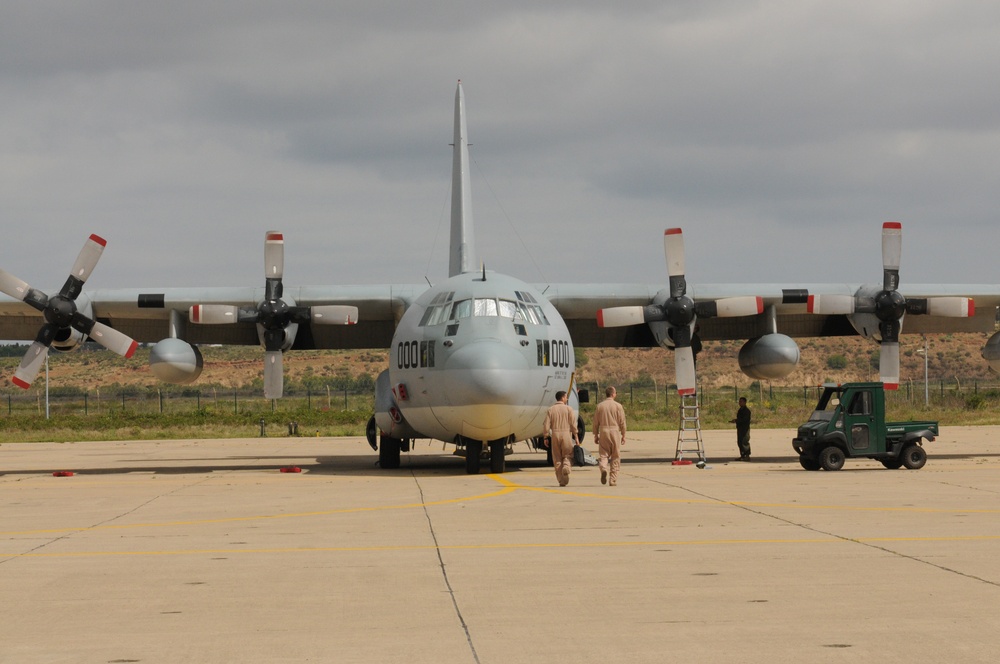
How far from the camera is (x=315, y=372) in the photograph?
12488cm

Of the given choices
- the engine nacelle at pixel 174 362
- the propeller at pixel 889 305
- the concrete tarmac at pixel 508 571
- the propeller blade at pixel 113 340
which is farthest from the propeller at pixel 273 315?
the propeller at pixel 889 305

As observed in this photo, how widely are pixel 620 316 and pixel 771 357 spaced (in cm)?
416

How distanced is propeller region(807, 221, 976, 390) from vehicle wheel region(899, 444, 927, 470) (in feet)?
13.7

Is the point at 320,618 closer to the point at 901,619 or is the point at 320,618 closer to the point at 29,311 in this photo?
the point at 901,619

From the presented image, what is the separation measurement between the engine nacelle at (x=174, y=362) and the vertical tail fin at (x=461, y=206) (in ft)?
23.9

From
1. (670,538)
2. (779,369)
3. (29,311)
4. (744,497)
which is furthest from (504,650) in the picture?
(29,311)

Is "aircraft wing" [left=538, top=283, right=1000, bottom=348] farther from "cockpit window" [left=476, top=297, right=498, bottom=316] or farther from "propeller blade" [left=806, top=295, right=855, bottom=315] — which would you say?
"cockpit window" [left=476, top=297, right=498, bottom=316]

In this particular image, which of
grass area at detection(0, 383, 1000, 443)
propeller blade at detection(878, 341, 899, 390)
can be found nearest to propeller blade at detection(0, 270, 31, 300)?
propeller blade at detection(878, 341, 899, 390)

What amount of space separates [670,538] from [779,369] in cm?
1619

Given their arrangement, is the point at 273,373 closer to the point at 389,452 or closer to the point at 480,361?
the point at 389,452

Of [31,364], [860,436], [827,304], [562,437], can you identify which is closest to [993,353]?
[827,304]

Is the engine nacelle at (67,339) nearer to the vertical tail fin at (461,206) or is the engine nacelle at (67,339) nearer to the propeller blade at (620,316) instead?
the vertical tail fin at (461,206)

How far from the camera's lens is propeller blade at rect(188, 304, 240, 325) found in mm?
27281

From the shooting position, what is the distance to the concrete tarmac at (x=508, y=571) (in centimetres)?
765
